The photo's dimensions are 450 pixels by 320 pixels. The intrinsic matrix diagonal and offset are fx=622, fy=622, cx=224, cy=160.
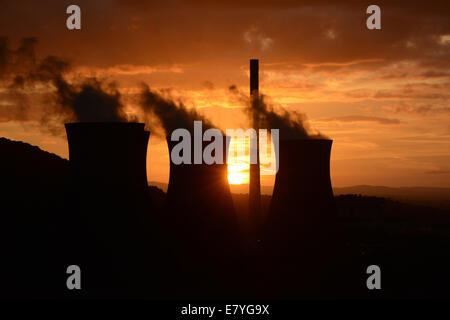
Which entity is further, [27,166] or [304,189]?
A: [27,166]

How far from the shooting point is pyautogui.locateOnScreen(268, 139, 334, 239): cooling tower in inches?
565

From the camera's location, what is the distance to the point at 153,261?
40.2 feet

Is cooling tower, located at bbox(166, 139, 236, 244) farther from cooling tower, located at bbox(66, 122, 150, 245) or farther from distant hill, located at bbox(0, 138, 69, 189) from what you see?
distant hill, located at bbox(0, 138, 69, 189)

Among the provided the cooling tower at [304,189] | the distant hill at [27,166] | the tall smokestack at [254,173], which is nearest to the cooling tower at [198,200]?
the cooling tower at [304,189]

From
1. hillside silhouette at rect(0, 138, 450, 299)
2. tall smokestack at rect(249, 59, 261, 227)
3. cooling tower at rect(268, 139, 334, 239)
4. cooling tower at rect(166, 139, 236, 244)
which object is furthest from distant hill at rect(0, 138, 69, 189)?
cooling tower at rect(268, 139, 334, 239)

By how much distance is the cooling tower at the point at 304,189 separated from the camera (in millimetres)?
14344

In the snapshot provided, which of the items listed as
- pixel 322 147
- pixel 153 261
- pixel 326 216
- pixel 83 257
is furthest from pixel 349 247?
pixel 83 257

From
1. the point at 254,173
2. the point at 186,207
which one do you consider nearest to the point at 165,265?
the point at 186,207

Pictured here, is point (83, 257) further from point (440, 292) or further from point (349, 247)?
point (349, 247)

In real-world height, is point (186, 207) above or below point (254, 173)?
below

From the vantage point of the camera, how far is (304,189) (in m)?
14.5

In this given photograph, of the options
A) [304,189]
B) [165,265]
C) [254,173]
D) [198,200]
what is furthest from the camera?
[254,173]

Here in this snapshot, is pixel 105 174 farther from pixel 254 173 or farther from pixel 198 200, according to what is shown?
pixel 254 173

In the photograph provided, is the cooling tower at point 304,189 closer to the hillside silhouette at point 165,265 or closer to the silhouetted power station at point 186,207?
the silhouetted power station at point 186,207
